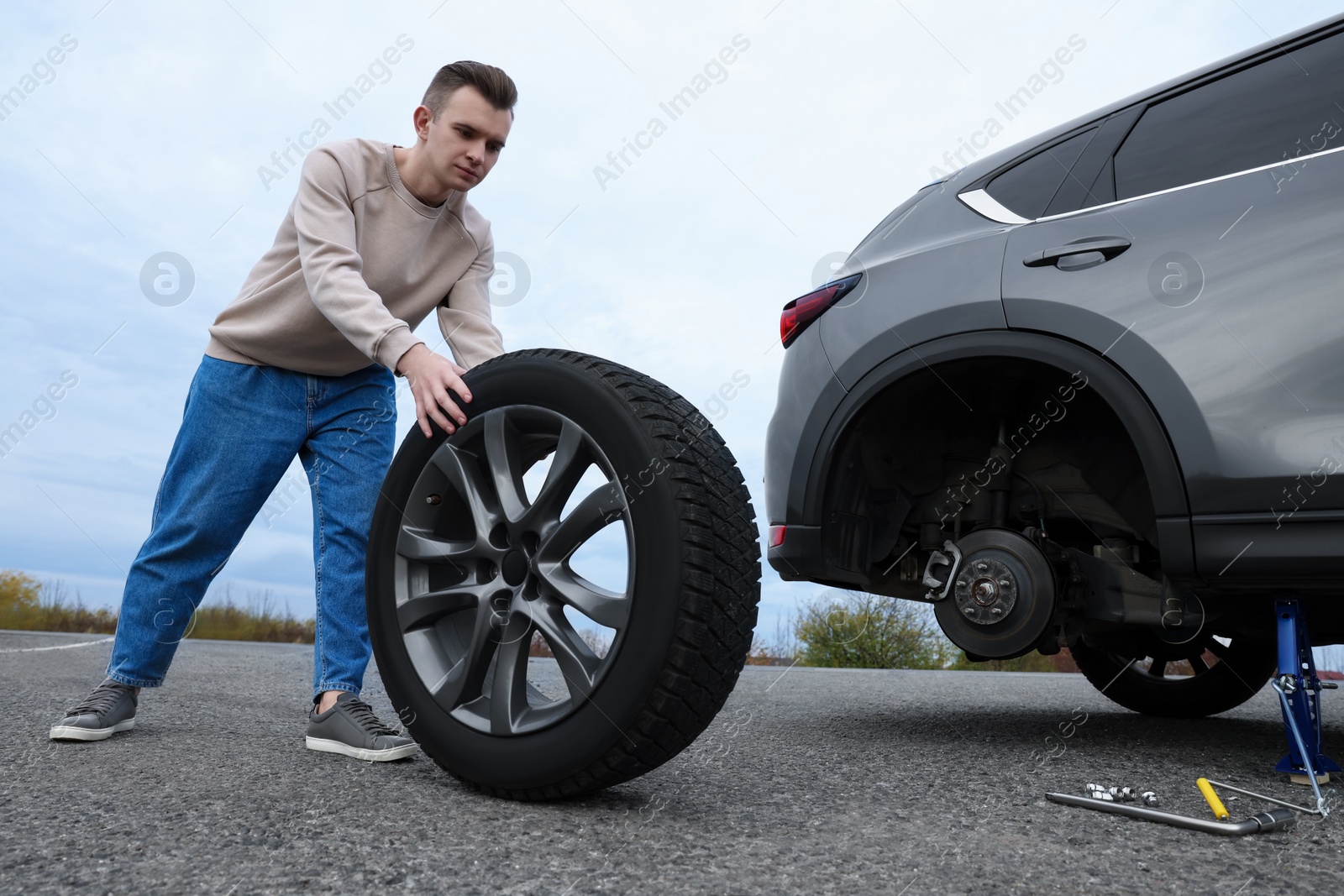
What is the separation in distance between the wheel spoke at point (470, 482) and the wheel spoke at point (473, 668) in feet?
0.57

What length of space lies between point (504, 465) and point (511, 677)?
413 mm

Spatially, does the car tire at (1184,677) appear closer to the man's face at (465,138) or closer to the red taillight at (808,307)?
the red taillight at (808,307)

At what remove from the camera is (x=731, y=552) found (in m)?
1.57

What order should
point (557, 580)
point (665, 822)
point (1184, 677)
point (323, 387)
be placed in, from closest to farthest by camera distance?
1. point (665, 822)
2. point (557, 580)
3. point (323, 387)
4. point (1184, 677)

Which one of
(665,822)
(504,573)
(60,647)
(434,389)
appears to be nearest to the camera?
(665,822)

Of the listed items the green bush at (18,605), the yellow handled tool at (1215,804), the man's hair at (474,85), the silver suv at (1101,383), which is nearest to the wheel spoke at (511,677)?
the silver suv at (1101,383)

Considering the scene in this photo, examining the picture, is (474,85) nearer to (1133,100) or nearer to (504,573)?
(504,573)

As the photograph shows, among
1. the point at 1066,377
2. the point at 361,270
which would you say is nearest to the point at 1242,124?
the point at 1066,377

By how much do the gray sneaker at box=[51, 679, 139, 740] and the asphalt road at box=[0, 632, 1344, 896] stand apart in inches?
2.1

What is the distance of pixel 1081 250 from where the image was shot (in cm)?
236

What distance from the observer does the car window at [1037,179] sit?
261 cm

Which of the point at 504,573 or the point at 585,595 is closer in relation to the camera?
the point at 585,595

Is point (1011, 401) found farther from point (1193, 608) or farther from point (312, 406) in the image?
point (312, 406)

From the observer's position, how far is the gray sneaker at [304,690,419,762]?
6.87ft
